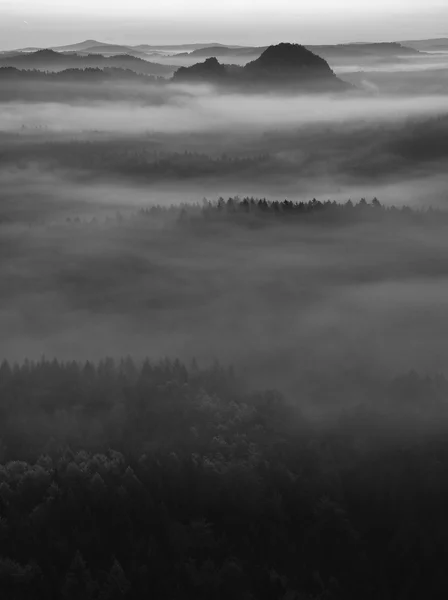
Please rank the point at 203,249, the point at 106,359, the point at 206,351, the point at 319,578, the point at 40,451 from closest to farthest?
the point at 319,578
the point at 40,451
the point at 106,359
the point at 206,351
the point at 203,249

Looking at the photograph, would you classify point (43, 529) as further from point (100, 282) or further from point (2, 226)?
point (2, 226)

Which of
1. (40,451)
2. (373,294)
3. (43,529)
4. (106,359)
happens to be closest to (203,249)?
(373,294)

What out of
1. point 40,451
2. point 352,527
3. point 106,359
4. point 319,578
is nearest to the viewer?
point 319,578

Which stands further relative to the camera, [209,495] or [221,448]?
[221,448]

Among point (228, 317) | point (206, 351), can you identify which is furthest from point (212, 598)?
point (228, 317)

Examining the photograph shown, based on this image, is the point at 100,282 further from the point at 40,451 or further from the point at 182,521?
the point at 182,521

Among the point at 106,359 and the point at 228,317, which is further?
the point at 228,317
